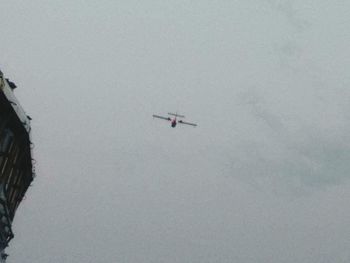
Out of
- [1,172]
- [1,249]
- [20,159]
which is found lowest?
[1,249]

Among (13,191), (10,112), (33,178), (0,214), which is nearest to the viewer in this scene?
(10,112)

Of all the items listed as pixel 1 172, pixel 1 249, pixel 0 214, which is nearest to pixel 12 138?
pixel 1 172

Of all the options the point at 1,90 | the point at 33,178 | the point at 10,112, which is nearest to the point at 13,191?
the point at 33,178

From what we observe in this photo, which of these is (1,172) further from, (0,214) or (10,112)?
(10,112)

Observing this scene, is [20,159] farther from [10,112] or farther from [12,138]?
[10,112]

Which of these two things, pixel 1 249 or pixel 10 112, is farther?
pixel 1 249

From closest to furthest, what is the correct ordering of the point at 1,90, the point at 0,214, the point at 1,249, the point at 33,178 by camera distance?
the point at 1,90 → the point at 0,214 → the point at 1,249 → the point at 33,178

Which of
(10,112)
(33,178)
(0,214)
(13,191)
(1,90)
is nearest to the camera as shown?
(1,90)

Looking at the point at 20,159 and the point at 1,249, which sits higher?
the point at 20,159

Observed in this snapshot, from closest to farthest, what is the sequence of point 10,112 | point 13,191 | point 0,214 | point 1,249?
point 10,112, point 0,214, point 1,249, point 13,191
